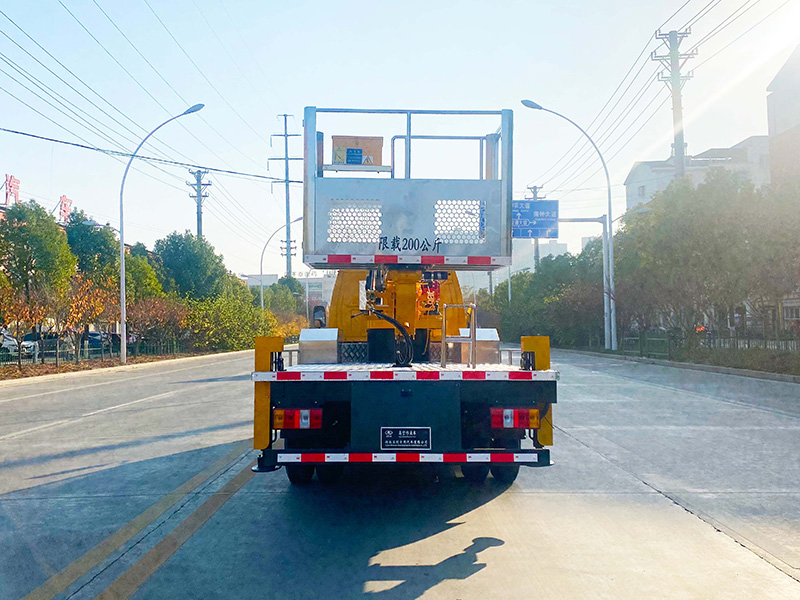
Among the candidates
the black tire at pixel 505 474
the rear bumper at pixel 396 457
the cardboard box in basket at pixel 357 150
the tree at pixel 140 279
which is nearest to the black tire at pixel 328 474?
the rear bumper at pixel 396 457

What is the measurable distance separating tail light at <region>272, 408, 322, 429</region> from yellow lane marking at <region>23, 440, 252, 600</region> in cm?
136

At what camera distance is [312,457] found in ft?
19.9

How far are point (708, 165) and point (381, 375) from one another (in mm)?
75539

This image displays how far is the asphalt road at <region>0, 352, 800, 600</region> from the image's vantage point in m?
4.79

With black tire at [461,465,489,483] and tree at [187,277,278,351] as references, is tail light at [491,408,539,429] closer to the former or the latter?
black tire at [461,465,489,483]

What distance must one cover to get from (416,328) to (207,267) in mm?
51407

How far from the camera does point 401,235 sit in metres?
7.19

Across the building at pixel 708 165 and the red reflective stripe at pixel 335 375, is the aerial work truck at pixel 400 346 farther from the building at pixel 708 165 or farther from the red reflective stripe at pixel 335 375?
the building at pixel 708 165

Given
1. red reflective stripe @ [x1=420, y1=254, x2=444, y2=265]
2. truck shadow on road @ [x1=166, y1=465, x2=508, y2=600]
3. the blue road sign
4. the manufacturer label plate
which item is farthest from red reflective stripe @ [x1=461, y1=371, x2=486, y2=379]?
the blue road sign

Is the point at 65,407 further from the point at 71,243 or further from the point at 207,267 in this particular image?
the point at 207,267

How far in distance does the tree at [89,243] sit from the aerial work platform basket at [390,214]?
Answer: 140 feet

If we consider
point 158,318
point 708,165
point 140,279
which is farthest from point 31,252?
point 708,165

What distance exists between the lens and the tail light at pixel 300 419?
614cm

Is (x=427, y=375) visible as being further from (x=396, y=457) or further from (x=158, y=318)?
(x=158, y=318)
